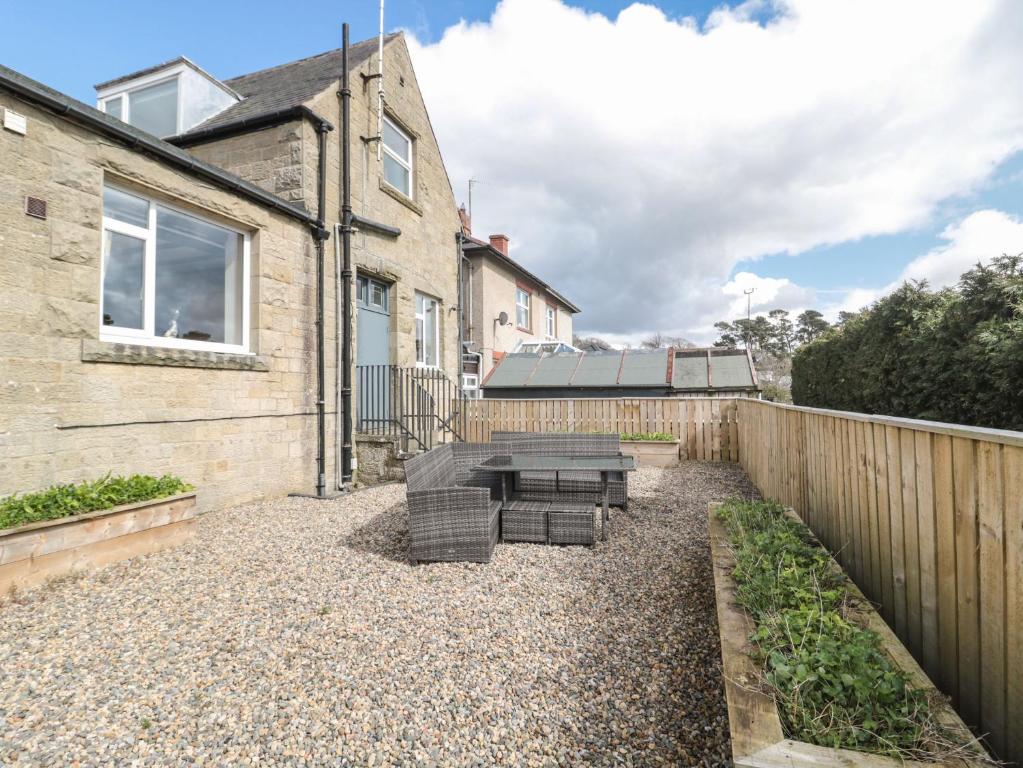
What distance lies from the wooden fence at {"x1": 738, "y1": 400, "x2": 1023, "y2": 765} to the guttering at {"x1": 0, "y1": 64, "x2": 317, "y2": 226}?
6629 millimetres

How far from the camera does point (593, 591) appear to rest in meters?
3.65

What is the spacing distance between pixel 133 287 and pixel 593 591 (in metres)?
5.47

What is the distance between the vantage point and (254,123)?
7457 millimetres

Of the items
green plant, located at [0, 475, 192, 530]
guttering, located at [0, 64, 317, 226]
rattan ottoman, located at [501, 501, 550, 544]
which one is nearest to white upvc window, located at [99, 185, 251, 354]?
guttering, located at [0, 64, 317, 226]

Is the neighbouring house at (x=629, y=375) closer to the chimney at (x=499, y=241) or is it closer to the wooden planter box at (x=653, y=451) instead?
the wooden planter box at (x=653, y=451)

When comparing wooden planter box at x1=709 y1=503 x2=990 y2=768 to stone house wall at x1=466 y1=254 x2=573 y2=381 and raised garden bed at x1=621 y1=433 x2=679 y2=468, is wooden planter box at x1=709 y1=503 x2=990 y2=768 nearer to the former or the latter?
raised garden bed at x1=621 y1=433 x2=679 y2=468

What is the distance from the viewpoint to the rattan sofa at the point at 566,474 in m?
5.63

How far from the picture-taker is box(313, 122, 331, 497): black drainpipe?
7.43 metres

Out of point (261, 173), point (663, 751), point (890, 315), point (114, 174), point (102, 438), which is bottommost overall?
point (663, 751)

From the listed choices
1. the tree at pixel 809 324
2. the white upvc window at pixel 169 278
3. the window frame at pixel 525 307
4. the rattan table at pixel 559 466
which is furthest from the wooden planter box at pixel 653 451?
the tree at pixel 809 324

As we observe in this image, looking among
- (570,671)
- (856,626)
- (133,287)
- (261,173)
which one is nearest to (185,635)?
(570,671)

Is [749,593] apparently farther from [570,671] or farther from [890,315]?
[890,315]

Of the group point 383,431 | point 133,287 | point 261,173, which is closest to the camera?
point 133,287

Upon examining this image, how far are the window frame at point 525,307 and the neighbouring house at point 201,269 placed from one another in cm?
1095
